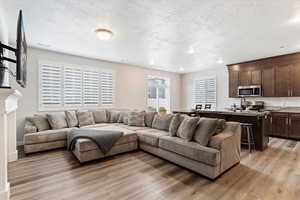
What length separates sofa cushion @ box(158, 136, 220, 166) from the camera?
2.28 metres

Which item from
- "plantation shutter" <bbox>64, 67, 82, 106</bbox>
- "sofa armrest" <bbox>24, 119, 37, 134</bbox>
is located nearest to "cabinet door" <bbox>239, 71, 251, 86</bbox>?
"plantation shutter" <bbox>64, 67, 82, 106</bbox>

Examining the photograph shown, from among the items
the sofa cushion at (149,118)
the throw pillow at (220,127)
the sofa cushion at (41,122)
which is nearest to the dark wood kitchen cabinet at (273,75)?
the throw pillow at (220,127)

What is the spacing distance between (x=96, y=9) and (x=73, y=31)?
114 centimetres

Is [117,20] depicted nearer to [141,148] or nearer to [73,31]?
[73,31]

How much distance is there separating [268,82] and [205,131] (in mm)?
4252

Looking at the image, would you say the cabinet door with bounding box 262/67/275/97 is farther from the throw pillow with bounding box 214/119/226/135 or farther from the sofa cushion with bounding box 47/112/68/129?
the sofa cushion with bounding box 47/112/68/129

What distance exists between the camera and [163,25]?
9.45 ft

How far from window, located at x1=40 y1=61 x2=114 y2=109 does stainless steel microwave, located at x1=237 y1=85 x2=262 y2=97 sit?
5040 millimetres

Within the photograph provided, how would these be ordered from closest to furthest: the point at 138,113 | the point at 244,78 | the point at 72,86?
the point at 138,113 < the point at 72,86 < the point at 244,78

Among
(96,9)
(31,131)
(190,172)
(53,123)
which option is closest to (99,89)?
(53,123)

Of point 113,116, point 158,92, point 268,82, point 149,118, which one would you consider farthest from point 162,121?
point 268,82

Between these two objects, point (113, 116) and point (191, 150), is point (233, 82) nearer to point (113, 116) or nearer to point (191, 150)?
point (191, 150)

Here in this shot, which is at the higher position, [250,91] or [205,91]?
[205,91]

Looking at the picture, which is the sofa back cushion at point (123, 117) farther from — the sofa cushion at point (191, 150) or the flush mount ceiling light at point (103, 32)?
the flush mount ceiling light at point (103, 32)
